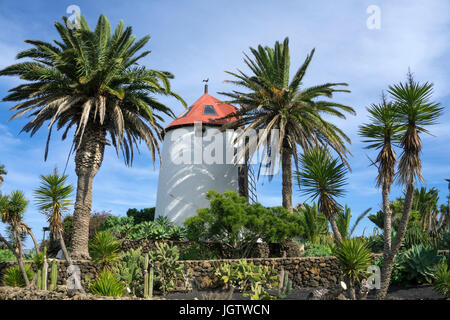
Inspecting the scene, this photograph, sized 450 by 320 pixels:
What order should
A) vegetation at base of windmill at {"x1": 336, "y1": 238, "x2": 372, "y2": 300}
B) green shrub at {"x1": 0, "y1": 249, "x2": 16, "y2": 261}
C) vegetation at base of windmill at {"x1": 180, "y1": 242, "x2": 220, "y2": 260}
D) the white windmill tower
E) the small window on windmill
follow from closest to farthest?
vegetation at base of windmill at {"x1": 336, "y1": 238, "x2": 372, "y2": 300} → vegetation at base of windmill at {"x1": 180, "y1": 242, "x2": 220, "y2": 260} → green shrub at {"x1": 0, "y1": 249, "x2": 16, "y2": 261} → the white windmill tower → the small window on windmill

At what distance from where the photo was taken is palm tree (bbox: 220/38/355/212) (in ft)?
76.2

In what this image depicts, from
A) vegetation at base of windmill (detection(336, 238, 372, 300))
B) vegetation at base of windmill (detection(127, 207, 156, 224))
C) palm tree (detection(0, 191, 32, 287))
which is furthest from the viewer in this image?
vegetation at base of windmill (detection(127, 207, 156, 224))

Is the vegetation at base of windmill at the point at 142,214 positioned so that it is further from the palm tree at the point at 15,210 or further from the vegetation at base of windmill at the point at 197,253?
the palm tree at the point at 15,210

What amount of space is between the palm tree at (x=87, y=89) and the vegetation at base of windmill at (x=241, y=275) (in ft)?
26.1

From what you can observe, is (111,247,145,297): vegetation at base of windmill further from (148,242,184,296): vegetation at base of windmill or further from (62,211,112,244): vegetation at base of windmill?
(62,211,112,244): vegetation at base of windmill

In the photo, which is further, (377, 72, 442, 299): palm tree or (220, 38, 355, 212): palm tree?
(220, 38, 355, 212): palm tree

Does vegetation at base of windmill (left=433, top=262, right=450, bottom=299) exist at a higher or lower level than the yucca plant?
lower

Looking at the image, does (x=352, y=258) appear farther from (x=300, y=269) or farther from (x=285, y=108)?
(x=285, y=108)

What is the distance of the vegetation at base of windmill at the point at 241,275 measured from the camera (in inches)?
596

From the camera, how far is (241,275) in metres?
15.2

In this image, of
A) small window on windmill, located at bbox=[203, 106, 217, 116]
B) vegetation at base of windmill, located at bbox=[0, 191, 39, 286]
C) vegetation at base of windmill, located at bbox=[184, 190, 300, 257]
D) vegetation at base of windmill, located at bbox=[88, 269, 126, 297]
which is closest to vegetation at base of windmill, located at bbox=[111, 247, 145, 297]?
vegetation at base of windmill, located at bbox=[88, 269, 126, 297]

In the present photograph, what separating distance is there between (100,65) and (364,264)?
16.4 meters

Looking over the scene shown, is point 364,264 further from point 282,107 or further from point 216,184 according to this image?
point 216,184

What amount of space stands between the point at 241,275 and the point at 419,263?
6.58m
